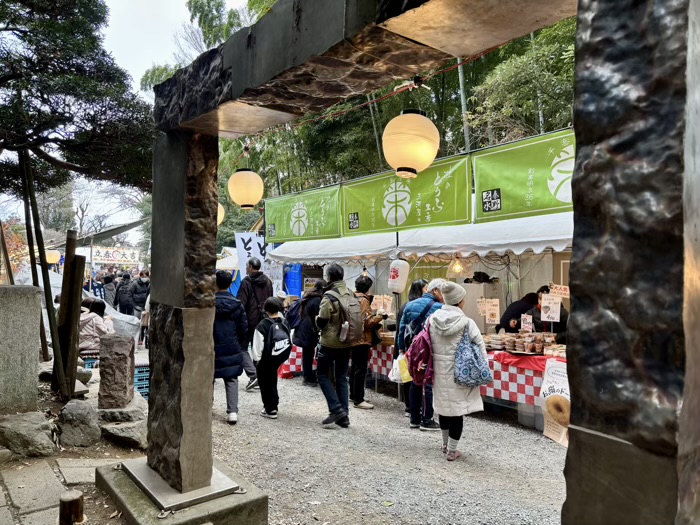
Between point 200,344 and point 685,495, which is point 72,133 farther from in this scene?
point 685,495

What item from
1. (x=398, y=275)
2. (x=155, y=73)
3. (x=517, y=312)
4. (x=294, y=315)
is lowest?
(x=294, y=315)

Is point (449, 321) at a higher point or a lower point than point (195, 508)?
higher

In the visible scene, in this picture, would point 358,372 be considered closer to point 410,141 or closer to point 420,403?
point 420,403

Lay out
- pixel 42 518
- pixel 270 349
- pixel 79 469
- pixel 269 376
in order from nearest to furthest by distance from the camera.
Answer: pixel 42 518 → pixel 79 469 → pixel 270 349 → pixel 269 376

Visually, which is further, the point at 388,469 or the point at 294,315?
the point at 294,315

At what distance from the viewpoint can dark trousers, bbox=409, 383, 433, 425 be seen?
564 centimetres

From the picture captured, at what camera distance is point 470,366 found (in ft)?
14.8

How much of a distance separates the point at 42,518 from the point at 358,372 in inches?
165

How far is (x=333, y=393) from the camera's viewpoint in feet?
18.6

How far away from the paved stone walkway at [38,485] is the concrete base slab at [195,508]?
0.37m

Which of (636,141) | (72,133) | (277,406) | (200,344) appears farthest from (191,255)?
(277,406)

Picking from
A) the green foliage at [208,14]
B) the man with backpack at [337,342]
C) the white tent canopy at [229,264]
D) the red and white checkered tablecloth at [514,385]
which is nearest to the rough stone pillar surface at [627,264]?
the man with backpack at [337,342]

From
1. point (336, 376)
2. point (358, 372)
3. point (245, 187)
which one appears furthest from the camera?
point (245, 187)

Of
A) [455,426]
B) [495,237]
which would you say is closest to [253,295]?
[495,237]
